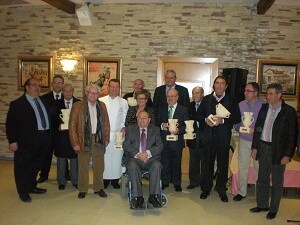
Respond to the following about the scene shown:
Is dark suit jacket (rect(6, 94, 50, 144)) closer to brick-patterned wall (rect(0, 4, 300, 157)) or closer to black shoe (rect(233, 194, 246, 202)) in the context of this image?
brick-patterned wall (rect(0, 4, 300, 157))

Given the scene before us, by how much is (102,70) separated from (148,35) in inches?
48.7

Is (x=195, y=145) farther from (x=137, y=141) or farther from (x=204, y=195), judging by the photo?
(x=137, y=141)

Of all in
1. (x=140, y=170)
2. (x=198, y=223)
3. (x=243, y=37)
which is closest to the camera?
(x=198, y=223)

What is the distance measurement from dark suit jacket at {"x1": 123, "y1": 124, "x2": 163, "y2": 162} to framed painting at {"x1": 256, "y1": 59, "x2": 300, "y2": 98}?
10.1 ft

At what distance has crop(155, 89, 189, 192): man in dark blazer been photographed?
4418 millimetres

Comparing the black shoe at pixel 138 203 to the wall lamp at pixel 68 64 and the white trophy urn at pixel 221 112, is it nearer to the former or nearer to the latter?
the white trophy urn at pixel 221 112

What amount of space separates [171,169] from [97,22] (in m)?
3.64

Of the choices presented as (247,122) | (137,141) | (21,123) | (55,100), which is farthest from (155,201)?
(55,100)

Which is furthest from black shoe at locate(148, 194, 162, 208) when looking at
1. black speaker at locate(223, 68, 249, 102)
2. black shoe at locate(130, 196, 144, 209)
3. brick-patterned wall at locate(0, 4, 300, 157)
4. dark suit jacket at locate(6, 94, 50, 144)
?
brick-patterned wall at locate(0, 4, 300, 157)

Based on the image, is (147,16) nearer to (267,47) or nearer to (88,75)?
(88,75)

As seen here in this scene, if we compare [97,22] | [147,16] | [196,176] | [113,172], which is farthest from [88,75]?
[196,176]

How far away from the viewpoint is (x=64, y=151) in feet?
14.9

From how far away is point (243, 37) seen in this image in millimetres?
6051

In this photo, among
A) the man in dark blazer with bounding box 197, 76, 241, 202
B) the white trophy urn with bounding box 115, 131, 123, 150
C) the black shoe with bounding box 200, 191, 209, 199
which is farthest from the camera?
the black shoe with bounding box 200, 191, 209, 199
